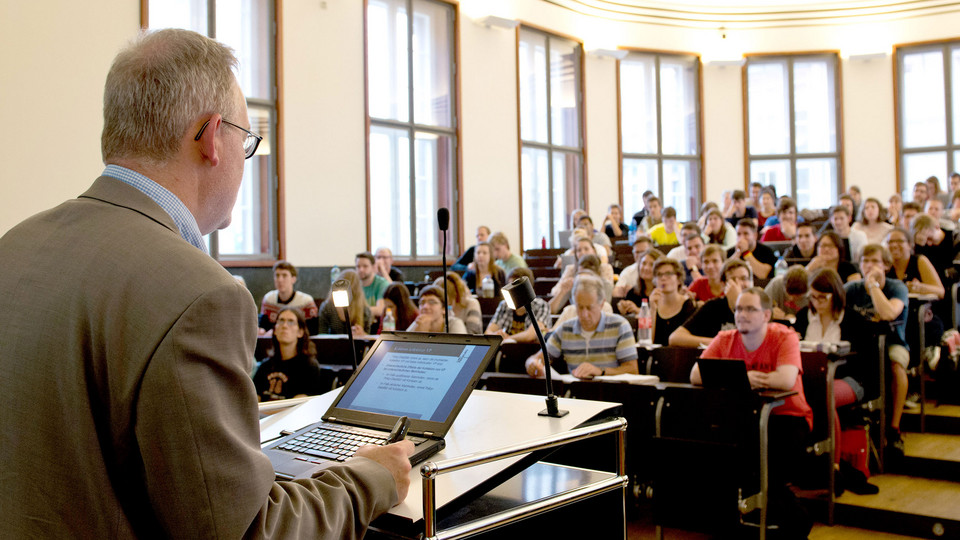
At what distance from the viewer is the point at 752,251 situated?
7.01m

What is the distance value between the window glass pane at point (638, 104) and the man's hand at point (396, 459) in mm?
12470

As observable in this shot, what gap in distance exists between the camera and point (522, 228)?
464 inches

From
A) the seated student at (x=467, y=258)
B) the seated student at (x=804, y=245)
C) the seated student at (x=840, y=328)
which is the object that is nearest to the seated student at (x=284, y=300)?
the seated student at (x=467, y=258)

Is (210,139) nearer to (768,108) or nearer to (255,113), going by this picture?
(255,113)

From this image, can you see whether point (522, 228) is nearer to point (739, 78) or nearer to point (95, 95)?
point (739, 78)

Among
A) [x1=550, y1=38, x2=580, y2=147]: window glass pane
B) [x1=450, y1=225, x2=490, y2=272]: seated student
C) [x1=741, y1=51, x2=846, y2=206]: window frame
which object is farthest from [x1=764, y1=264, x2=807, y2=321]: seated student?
[x1=741, y1=51, x2=846, y2=206]: window frame

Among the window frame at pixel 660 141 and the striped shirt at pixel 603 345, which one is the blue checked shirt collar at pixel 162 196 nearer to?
the striped shirt at pixel 603 345

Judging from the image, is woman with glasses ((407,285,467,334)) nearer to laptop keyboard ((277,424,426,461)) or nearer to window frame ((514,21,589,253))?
laptop keyboard ((277,424,426,461))

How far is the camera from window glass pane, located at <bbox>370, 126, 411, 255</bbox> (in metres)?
9.91

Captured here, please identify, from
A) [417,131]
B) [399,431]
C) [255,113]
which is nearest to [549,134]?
[417,131]

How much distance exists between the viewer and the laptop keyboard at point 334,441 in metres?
1.52

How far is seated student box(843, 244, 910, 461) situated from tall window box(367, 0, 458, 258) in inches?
239

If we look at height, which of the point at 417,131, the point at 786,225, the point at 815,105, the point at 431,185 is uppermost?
the point at 815,105

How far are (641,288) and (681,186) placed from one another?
25.8 ft
